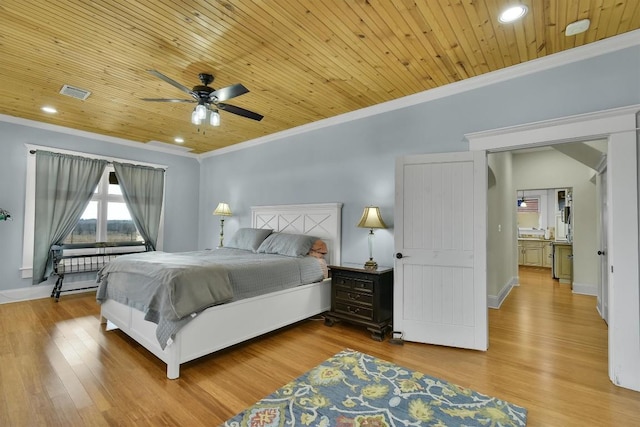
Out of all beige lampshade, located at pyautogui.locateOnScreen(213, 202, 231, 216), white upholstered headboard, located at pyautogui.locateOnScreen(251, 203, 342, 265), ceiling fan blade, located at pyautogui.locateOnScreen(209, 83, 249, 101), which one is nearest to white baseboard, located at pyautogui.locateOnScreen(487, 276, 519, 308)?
white upholstered headboard, located at pyautogui.locateOnScreen(251, 203, 342, 265)

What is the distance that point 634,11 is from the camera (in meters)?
2.17

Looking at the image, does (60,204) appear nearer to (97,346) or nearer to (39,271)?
(39,271)

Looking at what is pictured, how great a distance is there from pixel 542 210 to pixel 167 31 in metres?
10.4

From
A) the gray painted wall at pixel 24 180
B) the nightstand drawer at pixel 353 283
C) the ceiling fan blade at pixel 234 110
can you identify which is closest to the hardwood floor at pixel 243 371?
the nightstand drawer at pixel 353 283

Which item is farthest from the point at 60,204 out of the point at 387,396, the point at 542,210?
the point at 542,210

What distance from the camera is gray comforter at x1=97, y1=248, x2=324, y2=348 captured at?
246cm

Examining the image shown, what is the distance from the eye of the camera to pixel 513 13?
2199 millimetres

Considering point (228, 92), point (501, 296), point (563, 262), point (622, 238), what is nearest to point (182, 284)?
point (228, 92)

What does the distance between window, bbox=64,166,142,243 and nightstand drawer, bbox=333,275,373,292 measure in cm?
430

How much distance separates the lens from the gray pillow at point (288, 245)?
400 centimetres

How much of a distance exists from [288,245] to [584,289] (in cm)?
535

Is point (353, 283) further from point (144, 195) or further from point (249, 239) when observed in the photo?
point (144, 195)

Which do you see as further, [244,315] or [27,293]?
[27,293]

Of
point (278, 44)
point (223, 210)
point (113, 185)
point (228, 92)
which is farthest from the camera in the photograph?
point (223, 210)
